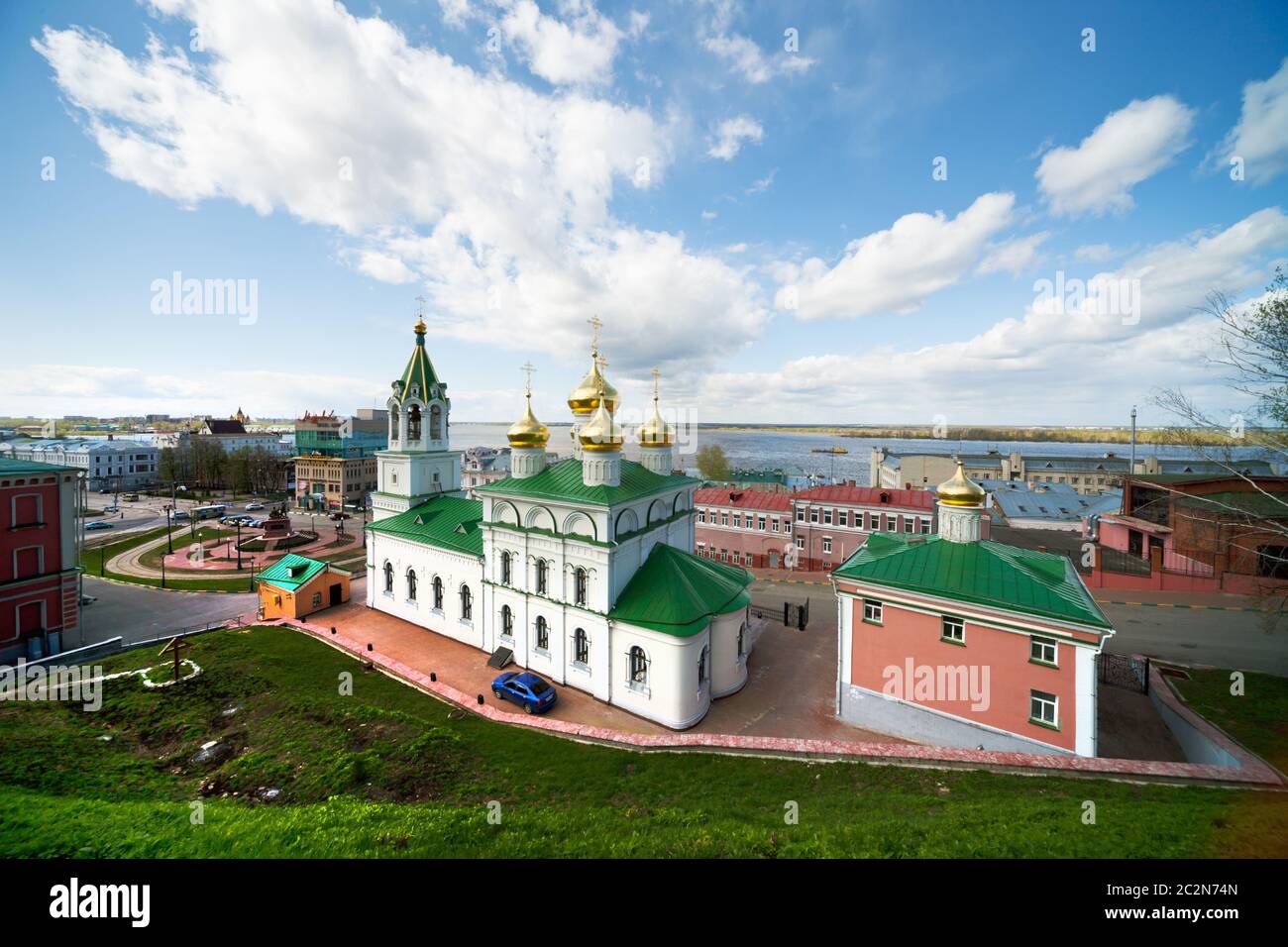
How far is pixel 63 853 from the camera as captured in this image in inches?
223

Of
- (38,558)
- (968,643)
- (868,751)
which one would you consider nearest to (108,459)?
(38,558)

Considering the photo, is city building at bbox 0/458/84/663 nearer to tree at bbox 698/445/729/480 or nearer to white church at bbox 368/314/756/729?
white church at bbox 368/314/756/729

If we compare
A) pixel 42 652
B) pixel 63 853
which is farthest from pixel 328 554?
pixel 63 853

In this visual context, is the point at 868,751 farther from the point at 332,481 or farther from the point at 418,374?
the point at 332,481

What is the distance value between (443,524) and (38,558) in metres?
14.1

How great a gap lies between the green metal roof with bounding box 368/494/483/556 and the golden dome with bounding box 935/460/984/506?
15.9m

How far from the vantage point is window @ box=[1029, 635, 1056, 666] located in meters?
11.0

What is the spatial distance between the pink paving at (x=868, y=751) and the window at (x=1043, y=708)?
3.02 ft

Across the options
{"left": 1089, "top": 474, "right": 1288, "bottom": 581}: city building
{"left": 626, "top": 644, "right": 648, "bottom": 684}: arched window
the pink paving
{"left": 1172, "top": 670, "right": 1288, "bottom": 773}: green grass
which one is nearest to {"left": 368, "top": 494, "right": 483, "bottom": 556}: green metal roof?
the pink paving

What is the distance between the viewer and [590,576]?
15.1m
